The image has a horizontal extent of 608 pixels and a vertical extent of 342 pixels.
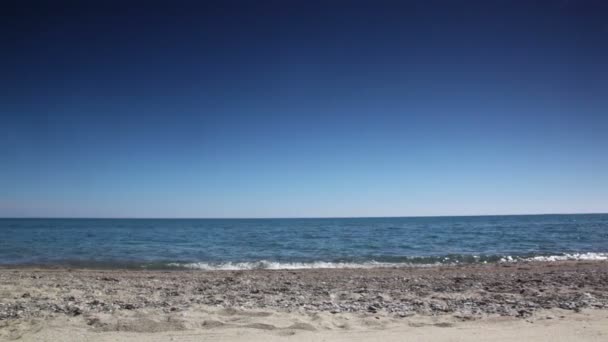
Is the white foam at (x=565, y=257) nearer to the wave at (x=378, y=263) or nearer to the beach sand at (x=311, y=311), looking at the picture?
the wave at (x=378, y=263)

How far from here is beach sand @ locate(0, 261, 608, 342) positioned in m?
6.40

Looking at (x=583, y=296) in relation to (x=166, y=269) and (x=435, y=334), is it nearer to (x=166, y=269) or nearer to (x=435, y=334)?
(x=435, y=334)

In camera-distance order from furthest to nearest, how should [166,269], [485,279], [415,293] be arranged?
[166,269], [485,279], [415,293]

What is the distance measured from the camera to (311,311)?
7.84m

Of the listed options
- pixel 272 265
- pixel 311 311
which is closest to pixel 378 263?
pixel 272 265

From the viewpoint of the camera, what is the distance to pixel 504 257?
21.1 meters

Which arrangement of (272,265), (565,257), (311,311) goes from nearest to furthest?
(311,311) < (272,265) < (565,257)

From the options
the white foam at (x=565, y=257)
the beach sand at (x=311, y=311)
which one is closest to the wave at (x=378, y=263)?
the white foam at (x=565, y=257)

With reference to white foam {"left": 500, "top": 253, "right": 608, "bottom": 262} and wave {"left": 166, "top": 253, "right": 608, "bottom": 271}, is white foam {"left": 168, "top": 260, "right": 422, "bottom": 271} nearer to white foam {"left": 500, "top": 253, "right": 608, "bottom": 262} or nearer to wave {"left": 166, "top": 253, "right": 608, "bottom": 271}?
wave {"left": 166, "top": 253, "right": 608, "bottom": 271}

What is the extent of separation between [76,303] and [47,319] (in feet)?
4.67

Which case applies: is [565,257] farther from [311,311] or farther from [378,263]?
[311,311]

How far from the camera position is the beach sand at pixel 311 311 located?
6.40m

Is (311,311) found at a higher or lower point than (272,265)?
higher

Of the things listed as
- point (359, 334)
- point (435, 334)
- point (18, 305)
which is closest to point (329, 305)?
point (359, 334)
